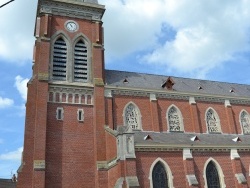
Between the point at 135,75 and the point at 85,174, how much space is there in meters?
12.2

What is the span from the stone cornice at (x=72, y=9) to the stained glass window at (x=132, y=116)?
30.1 feet

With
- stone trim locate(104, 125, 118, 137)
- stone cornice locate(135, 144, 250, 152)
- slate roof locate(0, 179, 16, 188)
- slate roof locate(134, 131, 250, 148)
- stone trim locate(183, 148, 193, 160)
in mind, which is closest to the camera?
stone cornice locate(135, 144, 250, 152)

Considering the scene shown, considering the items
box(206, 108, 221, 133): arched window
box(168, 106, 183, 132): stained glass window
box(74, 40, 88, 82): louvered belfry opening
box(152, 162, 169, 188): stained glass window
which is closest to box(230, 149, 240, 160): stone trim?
box(206, 108, 221, 133): arched window

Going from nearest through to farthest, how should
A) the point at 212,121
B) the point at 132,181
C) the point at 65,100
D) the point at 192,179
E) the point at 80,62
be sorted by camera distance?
the point at 132,181 → the point at 192,179 → the point at 65,100 → the point at 80,62 → the point at 212,121

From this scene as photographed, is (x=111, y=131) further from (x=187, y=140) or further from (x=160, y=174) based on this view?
(x=187, y=140)

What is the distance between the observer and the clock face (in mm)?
28000

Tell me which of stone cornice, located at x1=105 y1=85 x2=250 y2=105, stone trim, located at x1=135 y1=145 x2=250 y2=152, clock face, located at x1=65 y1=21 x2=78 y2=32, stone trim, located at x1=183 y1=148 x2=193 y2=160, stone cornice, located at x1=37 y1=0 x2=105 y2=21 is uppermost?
stone cornice, located at x1=37 y1=0 x2=105 y2=21

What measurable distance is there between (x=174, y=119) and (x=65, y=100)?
34.1ft

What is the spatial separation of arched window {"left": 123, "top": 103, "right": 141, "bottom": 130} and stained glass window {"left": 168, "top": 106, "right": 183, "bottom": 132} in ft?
A: 10.4

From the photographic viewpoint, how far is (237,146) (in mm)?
24703

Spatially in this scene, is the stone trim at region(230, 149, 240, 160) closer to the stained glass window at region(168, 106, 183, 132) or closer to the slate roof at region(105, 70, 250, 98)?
the stained glass window at region(168, 106, 183, 132)

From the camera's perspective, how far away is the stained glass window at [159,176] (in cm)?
2152

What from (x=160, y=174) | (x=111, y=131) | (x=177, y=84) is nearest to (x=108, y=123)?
(x=111, y=131)

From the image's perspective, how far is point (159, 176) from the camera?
21734 millimetres
